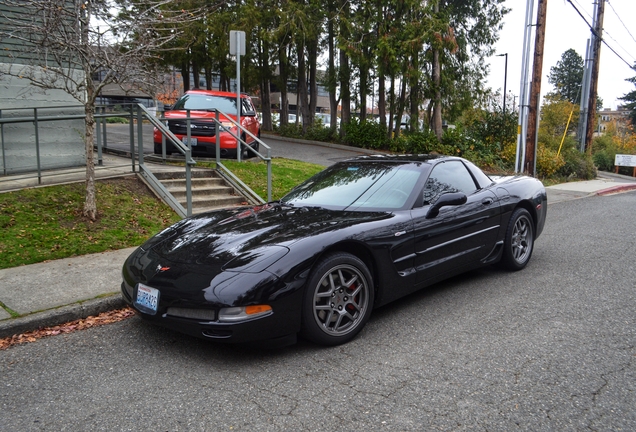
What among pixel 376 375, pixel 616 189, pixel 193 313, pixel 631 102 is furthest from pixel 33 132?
pixel 631 102

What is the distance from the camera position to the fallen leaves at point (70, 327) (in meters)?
4.23

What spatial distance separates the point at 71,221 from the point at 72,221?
0.01 metres

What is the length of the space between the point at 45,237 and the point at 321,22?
1717 cm

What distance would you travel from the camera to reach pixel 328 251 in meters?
3.96

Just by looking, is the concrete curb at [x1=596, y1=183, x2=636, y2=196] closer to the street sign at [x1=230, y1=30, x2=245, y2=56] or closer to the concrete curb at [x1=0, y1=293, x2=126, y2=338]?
the street sign at [x1=230, y1=30, x2=245, y2=56]

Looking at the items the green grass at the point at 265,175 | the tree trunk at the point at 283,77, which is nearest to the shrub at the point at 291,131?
the tree trunk at the point at 283,77

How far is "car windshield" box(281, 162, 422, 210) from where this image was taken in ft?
15.9

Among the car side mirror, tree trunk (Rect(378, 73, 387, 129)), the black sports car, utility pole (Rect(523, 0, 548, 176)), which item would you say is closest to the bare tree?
the black sports car

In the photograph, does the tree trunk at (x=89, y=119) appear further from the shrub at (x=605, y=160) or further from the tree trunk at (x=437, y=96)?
the shrub at (x=605, y=160)

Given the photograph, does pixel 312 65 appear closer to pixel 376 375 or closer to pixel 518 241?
pixel 518 241

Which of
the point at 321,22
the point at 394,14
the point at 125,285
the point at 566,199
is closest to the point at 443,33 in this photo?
the point at 394,14

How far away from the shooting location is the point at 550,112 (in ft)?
127

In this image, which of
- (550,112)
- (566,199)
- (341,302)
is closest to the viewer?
(341,302)

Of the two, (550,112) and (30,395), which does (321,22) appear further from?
(550,112)
